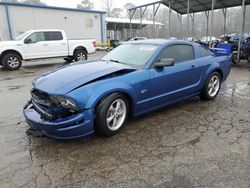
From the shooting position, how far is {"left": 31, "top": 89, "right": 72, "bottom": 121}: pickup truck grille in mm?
3166

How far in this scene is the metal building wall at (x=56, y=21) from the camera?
19.5 metres

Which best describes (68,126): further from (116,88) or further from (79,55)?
(79,55)

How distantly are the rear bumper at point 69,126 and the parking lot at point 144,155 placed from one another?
10.1 inches

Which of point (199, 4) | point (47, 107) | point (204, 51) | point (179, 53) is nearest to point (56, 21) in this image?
point (199, 4)

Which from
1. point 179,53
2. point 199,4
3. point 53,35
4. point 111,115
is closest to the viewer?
point 111,115

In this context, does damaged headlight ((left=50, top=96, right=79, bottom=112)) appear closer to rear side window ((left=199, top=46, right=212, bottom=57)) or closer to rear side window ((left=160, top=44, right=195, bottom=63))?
rear side window ((left=160, top=44, right=195, bottom=63))

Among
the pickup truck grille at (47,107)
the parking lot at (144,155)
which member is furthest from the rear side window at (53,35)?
the pickup truck grille at (47,107)

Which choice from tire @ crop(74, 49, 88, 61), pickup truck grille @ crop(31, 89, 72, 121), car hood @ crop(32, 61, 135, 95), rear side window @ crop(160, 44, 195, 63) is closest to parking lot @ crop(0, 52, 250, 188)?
pickup truck grille @ crop(31, 89, 72, 121)

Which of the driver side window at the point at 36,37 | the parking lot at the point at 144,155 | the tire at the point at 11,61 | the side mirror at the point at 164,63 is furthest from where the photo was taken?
the driver side window at the point at 36,37

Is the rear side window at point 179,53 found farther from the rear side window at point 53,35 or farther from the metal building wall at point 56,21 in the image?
the metal building wall at point 56,21

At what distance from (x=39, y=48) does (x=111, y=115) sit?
31.3ft

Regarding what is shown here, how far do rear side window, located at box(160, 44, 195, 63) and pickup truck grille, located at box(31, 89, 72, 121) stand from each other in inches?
85.0

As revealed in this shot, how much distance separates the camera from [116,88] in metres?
3.49

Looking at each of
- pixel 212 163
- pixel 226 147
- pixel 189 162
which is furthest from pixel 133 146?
pixel 226 147
